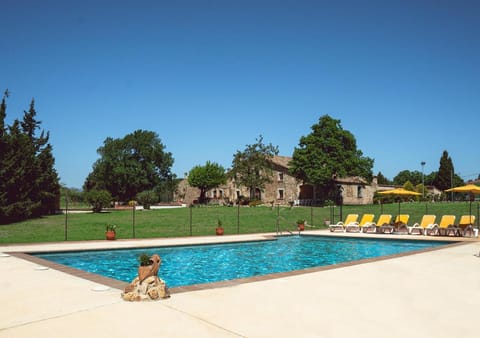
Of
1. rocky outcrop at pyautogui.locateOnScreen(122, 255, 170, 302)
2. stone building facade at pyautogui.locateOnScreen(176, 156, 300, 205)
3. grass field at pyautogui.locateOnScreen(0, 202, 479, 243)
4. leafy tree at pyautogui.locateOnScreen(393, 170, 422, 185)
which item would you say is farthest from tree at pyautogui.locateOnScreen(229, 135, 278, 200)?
leafy tree at pyautogui.locateOnScreen(393, 170, 422, 185)

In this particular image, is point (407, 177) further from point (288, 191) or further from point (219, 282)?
point (219, 282)

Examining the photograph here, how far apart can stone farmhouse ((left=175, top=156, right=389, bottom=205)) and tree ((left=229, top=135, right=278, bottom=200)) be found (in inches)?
71.1

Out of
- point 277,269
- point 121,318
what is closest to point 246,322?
point 121,318

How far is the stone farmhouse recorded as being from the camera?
45.5 meters

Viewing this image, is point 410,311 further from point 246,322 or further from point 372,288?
point 246,322

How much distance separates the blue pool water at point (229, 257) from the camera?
11.2m

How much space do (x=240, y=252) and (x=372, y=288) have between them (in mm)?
8235

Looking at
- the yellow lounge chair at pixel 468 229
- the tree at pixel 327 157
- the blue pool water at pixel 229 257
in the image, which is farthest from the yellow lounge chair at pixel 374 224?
the tree at pixel 327 157

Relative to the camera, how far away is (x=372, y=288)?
7098mm

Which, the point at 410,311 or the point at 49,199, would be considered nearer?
the point at 410,311

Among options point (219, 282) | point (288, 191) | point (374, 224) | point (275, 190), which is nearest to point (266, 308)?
point (219, 282)

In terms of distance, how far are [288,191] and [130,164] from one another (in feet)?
72.7

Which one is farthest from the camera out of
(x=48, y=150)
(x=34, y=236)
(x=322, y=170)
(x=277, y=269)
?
(x=322, y=170)

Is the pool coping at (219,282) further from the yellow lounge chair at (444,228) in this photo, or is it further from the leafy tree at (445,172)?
the leafy tree at (445,172)
